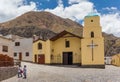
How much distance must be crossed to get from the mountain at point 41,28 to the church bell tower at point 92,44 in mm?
54777

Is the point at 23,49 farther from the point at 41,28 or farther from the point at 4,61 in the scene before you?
the point at 41,28

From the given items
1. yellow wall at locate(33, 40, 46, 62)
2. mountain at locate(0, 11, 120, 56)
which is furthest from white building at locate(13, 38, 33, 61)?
mountain at locate(0, 11, 120, 56)

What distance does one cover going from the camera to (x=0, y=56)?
32.8 m

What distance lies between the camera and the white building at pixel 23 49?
63094mm

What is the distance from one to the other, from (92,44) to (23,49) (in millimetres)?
20900

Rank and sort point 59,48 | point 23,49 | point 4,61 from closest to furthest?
point 4,61 → point 59,48 → point 23,49

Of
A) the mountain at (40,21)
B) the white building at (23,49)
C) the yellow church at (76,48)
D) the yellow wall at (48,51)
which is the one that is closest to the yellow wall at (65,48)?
the yellow church at (76,48)

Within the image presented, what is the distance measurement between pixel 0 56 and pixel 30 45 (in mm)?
30200

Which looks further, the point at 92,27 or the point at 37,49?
the point at 37,49

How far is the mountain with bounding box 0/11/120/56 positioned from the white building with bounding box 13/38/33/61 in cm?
3898

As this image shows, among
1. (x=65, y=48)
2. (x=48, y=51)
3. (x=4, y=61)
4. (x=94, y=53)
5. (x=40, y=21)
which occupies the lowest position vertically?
(x=4, y=61)

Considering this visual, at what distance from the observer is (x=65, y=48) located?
2211 inches

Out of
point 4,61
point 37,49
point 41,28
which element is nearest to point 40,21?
point 41,28

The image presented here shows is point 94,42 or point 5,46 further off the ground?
point 94,42
